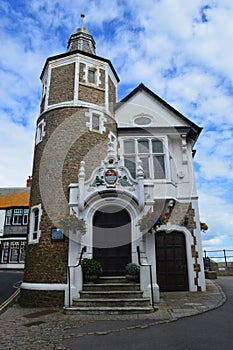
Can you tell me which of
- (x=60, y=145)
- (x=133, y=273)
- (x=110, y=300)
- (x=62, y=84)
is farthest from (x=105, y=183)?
(x=62, y=84)

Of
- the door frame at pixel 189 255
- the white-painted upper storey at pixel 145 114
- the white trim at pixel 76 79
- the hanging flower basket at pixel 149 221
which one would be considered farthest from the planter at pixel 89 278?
the white-painted upper storey at pixel 145 114

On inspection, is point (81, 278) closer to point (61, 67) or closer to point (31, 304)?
point (31, 304)

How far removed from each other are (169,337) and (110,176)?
256 inches

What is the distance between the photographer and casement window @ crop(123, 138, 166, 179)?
45.7ft

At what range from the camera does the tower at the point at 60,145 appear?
10.7 metres

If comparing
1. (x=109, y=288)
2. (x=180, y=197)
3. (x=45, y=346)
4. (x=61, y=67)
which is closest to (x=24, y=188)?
(x=61, y=67)

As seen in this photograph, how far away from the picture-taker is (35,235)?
11.8 metres

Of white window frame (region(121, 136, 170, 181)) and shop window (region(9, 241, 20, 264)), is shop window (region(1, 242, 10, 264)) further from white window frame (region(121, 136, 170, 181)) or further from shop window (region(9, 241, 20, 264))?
white window frame (region(121, 136, 170, 181))

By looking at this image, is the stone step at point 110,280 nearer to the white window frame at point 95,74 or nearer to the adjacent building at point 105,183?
the adjacent building at point 105,183

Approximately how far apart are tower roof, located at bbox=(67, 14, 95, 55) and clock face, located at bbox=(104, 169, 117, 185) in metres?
9.19

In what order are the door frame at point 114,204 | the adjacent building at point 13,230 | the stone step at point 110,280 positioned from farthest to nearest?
the adjacent building at point 13,230, the door frame at point 114,204, the stone step at point 110,280

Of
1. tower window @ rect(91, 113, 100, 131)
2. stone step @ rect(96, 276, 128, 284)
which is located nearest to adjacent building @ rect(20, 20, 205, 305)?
tower window @ rect(91, 113, 100, 131)

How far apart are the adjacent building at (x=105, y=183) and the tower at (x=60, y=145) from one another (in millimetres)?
44

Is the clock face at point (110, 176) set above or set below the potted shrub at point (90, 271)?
above
